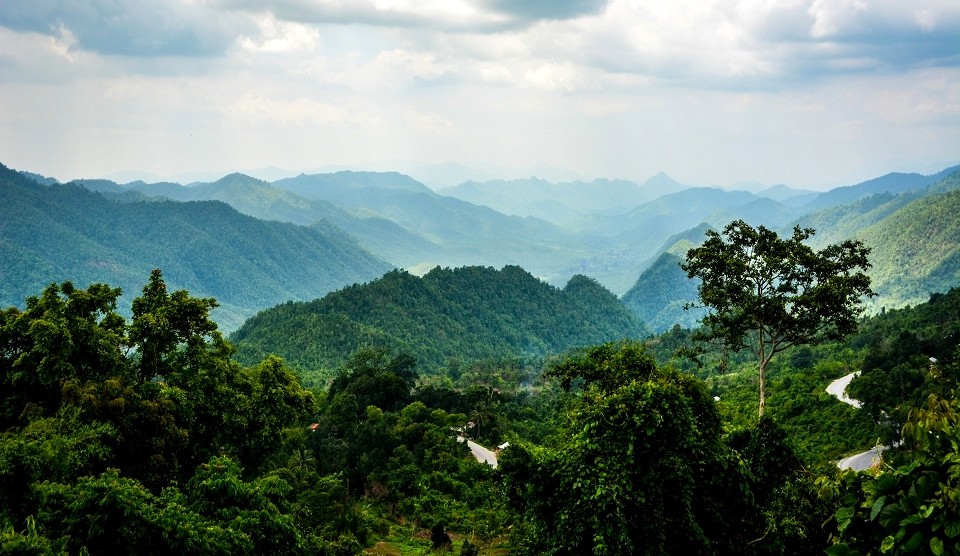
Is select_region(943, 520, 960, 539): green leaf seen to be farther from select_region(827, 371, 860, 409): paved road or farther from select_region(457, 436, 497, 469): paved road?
select_region(827, 371, 860, 409): paved road

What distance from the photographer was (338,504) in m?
21.1

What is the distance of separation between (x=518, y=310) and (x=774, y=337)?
8972 cm

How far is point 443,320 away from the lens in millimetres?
96125

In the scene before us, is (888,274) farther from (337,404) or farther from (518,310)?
(337,404)

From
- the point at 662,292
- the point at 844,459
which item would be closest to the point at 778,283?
the point at 844,459

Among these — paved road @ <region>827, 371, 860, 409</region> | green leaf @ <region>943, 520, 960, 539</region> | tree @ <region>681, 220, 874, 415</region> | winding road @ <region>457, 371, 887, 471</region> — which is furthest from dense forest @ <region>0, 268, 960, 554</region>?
paved road @ <region>827, 371, 860, 409</region>

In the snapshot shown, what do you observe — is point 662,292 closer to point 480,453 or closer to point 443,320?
point 443,320

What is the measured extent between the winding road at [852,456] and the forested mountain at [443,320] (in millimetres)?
47482

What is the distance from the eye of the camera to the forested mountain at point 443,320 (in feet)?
252

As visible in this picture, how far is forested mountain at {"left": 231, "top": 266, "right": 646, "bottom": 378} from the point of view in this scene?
7688cm

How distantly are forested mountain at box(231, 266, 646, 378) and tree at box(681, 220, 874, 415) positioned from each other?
179ft

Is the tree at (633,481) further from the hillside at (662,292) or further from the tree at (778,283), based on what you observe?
the hillside at (662,292)

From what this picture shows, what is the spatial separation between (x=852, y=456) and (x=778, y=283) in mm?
11937

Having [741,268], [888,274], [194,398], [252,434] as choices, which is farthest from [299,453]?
[888,274]
